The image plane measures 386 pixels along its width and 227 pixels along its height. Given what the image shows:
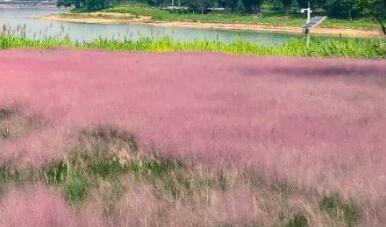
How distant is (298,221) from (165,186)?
144 cm

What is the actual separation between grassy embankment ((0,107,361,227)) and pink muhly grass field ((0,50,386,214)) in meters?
0.18

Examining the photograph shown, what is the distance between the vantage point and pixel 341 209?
445 cm

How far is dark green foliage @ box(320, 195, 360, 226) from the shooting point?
4.26 metres

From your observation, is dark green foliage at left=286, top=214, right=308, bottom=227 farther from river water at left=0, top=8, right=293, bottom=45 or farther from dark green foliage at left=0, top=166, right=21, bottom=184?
river water at left=0, top=8, right=293, bottom=45

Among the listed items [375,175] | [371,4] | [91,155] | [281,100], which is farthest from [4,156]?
[371,4]

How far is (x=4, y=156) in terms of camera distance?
6254mm

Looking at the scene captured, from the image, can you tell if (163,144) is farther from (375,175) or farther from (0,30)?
(0,30)

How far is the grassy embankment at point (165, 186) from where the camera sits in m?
4.21

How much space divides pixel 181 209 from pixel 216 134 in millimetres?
2532

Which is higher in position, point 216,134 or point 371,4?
point 371,4

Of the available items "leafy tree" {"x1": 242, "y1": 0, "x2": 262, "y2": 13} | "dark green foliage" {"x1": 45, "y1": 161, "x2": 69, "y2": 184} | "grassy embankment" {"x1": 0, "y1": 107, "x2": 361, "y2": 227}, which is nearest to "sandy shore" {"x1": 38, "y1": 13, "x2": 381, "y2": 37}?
"leafy tree" {"x1": 242, "y1": 0, "x2": 262, "y2": 13}

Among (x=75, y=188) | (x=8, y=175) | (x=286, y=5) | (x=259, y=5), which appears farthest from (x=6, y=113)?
(x=259, y=5)

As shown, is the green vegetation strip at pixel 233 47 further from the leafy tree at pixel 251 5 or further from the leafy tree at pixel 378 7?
the leafy tree at pixel 251 5

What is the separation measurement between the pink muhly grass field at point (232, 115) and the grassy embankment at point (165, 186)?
0.18m
